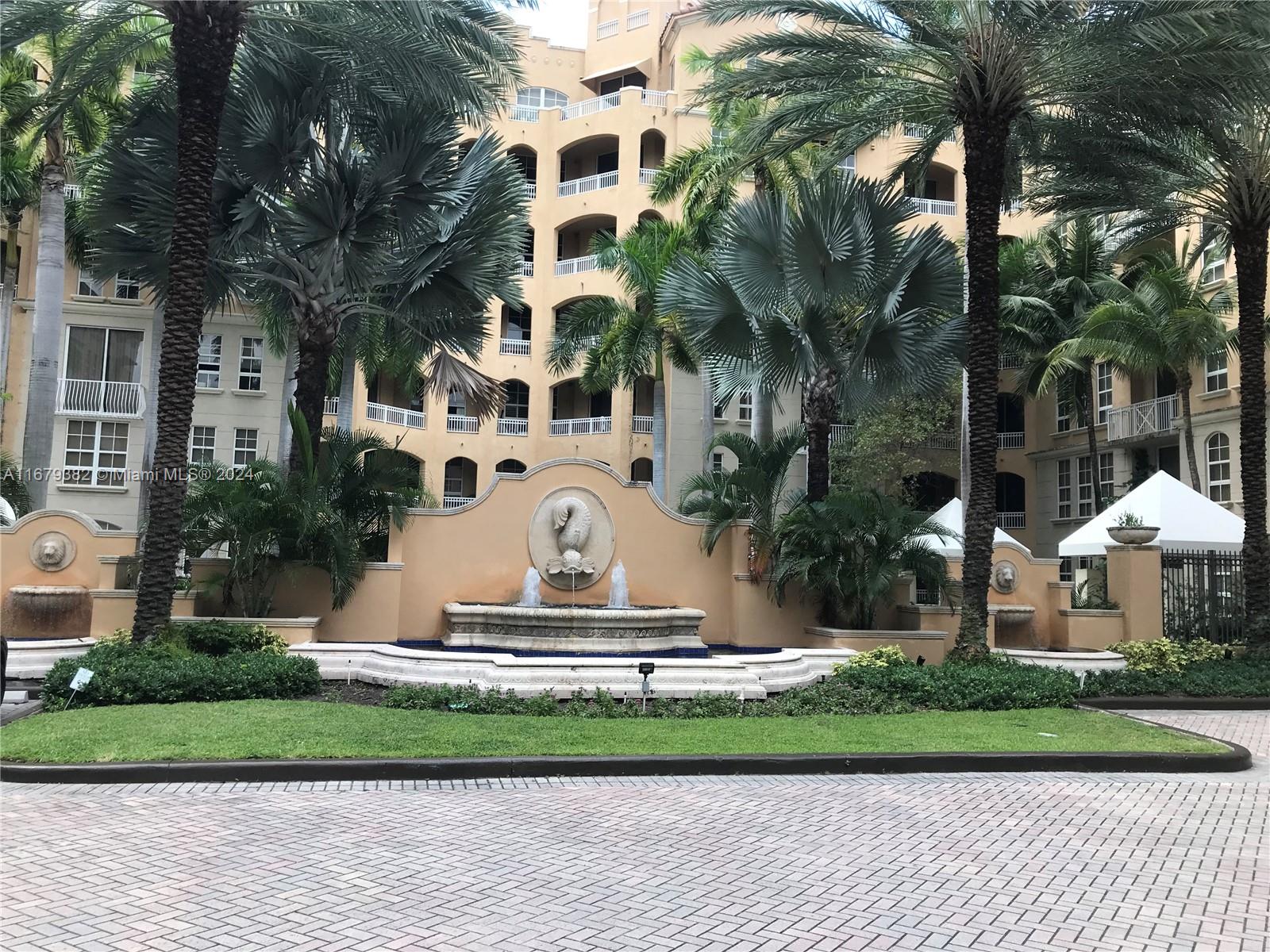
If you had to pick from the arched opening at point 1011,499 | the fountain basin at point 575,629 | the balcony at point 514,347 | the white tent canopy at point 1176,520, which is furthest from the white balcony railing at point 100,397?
the arched opening at point 1011,499

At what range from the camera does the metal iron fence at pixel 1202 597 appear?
57.8 ft

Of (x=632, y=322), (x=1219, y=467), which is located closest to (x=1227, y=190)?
(x=632, y=322)

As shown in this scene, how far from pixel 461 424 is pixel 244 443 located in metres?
7.43

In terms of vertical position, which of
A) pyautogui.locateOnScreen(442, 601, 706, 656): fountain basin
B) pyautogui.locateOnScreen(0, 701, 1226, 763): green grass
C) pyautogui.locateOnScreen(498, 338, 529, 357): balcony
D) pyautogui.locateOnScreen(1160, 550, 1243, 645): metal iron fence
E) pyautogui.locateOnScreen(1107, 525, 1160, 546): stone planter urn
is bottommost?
pyautogui.locateOnScreen(0, 701, 1226, 763): green grass

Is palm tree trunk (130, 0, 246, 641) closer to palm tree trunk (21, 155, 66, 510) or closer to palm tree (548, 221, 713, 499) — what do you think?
palm tree (548, 221, 713, 499)

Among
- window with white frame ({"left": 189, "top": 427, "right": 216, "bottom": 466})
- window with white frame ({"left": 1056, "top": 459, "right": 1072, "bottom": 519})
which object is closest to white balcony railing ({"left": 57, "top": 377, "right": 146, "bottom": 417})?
window with white frame ({"left": 189, "top": 427, "right": 216, "bottom": 466})

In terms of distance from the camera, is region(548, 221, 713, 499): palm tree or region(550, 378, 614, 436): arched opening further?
region(550, 378, 614, 436): arched opening

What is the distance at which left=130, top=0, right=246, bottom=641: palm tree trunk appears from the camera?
12461 mm

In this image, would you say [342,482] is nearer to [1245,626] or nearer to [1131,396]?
[1245,626]

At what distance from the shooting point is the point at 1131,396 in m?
32.2

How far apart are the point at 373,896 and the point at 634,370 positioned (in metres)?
19.7

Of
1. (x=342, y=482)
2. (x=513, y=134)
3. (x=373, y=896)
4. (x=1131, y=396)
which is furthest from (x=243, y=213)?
(x=1131, y=396)

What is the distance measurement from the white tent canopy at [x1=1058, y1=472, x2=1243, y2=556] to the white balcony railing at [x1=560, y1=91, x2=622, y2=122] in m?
23.9

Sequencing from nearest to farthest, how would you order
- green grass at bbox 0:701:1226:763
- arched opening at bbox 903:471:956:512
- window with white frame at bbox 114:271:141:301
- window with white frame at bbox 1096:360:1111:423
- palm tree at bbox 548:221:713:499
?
green grass at bbox 0:701:1226:763, palm tree at bbox 548:221:713:499, window with white frame at bbox 114:271:141:301, window with white frame at bbox 1096:360:1111:423, arched opening at bbox 903:471:956:512
